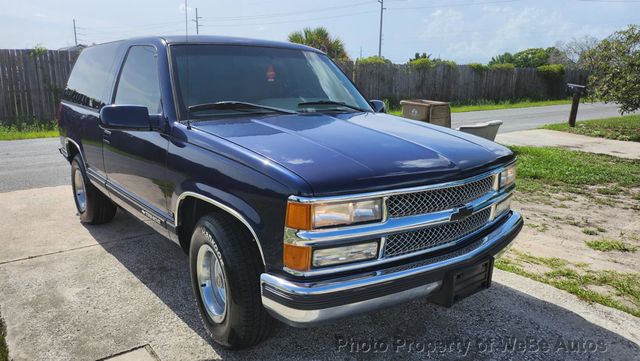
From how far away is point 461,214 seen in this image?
2.68 m

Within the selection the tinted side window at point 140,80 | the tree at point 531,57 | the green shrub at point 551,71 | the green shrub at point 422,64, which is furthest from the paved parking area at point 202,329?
the tree at point 531,57

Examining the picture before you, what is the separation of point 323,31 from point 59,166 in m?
16.9

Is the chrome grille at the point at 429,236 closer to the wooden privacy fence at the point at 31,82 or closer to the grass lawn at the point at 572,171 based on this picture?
the grass lawn at the point at 572,171

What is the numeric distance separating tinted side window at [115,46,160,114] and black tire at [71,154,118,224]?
4.01ft

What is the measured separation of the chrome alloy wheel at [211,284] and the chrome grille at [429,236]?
107 centimetres

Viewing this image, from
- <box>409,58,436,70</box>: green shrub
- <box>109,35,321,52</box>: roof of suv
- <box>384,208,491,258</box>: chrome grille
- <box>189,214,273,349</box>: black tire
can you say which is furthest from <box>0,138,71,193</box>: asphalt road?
<box>409,58,436,70</box>: green shrub

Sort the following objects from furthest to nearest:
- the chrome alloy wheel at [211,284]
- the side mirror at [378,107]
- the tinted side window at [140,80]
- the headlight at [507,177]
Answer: the side mirror at [378,107] → the tinted side window at [140,80] → the headlight at [507,177] → the chrome alloy wheel at [211,284]

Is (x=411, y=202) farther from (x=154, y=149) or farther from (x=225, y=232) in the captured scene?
(x=154, y=149)

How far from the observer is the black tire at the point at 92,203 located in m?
4.91

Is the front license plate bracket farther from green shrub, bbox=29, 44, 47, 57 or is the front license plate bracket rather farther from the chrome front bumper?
green shrub, bbox=29, 44, 47, 57

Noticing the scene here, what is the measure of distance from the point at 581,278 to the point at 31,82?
14.3 m

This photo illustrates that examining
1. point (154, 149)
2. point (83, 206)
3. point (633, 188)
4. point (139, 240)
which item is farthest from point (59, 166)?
point (633, 188)

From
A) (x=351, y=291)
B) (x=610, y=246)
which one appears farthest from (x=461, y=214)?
(x=610, y=246)

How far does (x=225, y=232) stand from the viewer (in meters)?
2.67
